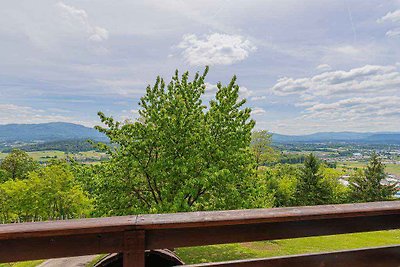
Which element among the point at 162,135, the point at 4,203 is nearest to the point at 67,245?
the point at 162,135

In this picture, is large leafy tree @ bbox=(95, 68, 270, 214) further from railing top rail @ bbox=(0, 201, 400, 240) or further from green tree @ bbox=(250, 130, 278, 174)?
green tree @ bbox=(250, 130, 278, 174)

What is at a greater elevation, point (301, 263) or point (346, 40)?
point (346, 40)

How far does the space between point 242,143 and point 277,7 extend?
18.1 feet

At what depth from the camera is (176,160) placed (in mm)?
10711

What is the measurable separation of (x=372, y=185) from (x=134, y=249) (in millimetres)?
45299

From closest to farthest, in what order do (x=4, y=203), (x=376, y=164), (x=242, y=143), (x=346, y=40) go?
1. (x=242, y=143)
2. (x=346, y=40)
3. (x=4, y=203)
4. (x=376, y=164)

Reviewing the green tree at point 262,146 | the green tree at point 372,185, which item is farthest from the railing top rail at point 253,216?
the green tree at point 372,185

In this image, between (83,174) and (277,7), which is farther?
(83,174)

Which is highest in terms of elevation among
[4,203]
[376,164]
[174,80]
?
A: [174,80]

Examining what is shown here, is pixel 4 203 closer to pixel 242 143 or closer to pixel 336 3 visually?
pixel 242 143

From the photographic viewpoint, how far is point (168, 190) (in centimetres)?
1107

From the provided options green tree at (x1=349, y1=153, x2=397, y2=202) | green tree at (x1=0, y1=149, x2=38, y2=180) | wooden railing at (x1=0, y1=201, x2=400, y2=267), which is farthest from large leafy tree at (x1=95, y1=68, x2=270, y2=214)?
green tree at (x1=0, y1=149, x2=38, y2=180)

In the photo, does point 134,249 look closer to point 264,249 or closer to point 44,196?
point 264,249

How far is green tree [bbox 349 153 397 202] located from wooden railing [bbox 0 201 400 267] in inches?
1693
